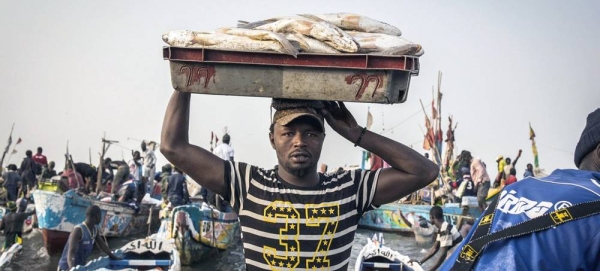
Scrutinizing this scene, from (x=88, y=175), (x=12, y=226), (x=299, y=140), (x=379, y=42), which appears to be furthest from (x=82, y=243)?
(x=88, y=175)

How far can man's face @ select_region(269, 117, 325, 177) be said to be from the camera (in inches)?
136

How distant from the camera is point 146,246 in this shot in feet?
36.2

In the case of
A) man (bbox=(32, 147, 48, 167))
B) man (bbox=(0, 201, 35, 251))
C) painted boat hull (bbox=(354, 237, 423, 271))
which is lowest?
man (bbox=(32, 147, 48, 167))

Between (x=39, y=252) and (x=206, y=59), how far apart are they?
17.6 m

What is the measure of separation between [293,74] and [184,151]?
76cm

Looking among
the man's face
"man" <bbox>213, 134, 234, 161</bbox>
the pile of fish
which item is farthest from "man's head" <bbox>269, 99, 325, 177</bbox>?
"man" <bbox>213, 134, 234, 161</bbox>

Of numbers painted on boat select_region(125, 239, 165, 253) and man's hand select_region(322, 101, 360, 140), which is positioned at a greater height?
man's hand select_region(322, 101, 360, 140)

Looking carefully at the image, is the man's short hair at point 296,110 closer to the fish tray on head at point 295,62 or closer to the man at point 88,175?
the fish tray on head at point 295,62

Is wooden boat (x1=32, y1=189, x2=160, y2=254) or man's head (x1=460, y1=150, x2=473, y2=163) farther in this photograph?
man's head (x1=460, y1=150, x2=473, y2=163)

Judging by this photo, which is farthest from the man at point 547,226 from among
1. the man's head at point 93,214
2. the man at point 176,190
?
the man at point 176,190

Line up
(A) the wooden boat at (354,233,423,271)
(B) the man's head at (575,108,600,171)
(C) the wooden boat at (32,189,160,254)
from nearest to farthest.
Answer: (B) the man's head at (575,108,600,171) → (A) the wooden boat at (354,233,423,271) → (C) the wooden boat at (32,189,160,254)

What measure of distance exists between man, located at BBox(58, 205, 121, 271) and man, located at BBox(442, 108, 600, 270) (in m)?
8.76

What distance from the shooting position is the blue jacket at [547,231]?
2.13m

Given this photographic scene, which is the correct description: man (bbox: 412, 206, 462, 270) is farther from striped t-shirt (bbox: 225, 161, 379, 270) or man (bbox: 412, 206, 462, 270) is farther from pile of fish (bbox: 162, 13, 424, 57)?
pile of fish (bbox: 162, 13, 424, 57)
